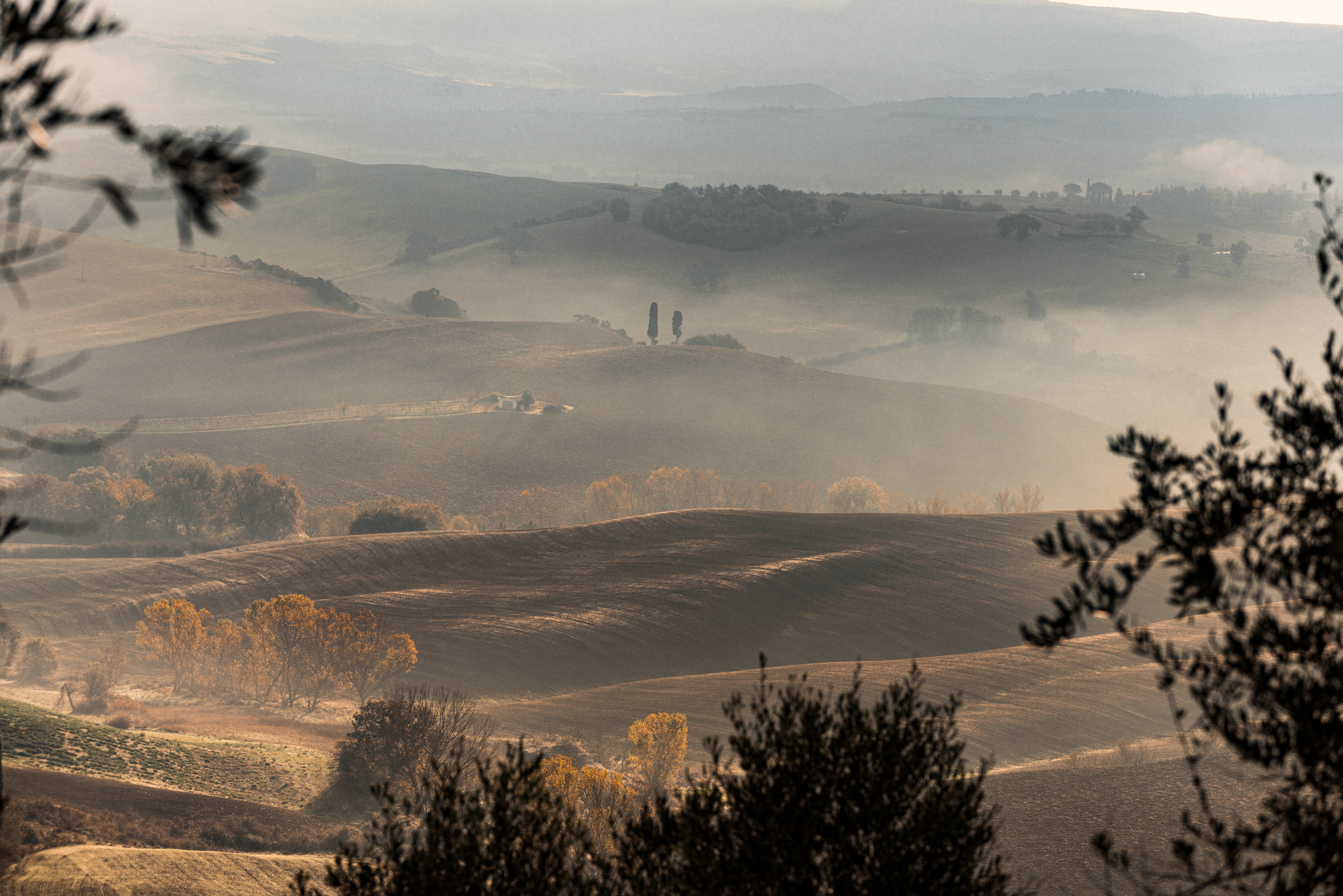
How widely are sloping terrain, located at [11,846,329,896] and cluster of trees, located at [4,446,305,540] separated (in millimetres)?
94183

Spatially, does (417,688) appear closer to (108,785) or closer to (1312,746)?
(108,785)

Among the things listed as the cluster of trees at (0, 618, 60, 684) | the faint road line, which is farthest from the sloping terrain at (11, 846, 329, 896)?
the faint road line

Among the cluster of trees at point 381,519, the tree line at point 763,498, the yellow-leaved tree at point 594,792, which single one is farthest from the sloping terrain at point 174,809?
the tree line at point 763,498

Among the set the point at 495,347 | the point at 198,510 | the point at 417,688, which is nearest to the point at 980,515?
the point at 417,688

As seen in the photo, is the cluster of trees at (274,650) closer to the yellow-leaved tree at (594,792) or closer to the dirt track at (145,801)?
the dirt track at (145,801)

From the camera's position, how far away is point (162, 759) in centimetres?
5581

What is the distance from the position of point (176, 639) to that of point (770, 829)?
77.2 m

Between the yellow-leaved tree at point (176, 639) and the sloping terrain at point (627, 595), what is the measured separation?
4308mm

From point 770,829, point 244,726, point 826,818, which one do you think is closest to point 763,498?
point 244,726

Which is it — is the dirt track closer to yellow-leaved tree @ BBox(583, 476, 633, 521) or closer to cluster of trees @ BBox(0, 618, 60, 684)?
cluster of trees @ BBox(0, 618, 60, 684)

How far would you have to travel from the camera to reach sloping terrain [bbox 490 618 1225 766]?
61844mm

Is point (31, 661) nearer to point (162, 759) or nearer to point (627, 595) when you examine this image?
point (162, 759)

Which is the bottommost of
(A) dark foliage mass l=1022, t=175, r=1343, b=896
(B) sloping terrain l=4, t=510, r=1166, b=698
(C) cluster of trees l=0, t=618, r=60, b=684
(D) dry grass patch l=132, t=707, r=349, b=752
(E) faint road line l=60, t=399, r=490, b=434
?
(D) dry grass patch l=132, t=707, r=349, b=752

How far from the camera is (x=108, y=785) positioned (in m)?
47.0
